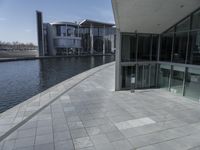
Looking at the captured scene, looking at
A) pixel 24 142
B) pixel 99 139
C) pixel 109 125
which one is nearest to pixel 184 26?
pixel 109 125

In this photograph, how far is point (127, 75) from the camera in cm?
1179

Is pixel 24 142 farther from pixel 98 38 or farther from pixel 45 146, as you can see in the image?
pixel 98 38

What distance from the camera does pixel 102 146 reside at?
4973 millimetres

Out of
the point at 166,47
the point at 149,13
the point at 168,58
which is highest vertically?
the point at 149,13

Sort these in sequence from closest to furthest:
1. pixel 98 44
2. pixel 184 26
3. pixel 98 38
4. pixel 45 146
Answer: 1. pixel 45 146
2. pixel 184 26
3. pixel 98 38
4. pixel 98 44

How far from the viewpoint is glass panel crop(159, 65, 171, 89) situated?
11.7 m

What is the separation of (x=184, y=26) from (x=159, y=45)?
2.46m

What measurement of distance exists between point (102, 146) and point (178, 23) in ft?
31.8

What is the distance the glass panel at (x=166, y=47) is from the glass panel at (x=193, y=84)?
84.3 inches

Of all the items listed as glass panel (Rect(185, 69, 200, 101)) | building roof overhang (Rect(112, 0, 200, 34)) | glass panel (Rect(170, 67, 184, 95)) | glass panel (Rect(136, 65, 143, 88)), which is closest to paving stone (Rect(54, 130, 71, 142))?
building roof overhang (Rect(112, 0, 200, 34))

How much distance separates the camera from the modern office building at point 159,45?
352 inches

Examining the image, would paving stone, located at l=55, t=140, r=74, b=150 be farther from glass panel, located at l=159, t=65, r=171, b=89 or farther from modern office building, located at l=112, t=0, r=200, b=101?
glass panel, located at l=159, t=65, r=171, b=89

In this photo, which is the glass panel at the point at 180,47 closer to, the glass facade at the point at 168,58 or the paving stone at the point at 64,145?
the glass facade at the point at 168,58

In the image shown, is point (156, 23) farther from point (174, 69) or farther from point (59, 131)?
point (59, 131)
